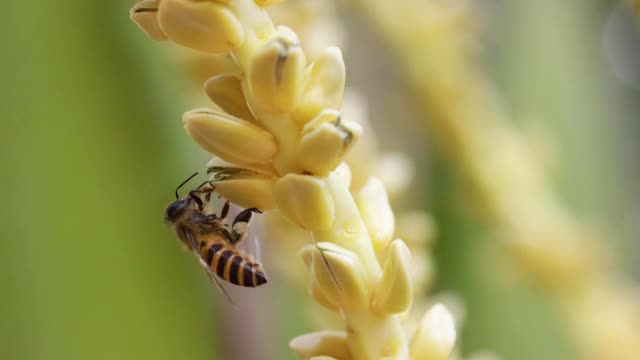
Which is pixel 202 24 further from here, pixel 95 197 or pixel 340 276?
pixel 95 197

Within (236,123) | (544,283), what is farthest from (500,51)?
(236,123)

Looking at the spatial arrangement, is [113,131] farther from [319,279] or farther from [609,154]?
[609,154]

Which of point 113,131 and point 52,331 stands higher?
point 113,131

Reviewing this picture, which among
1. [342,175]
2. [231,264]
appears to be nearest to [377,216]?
[342,175]

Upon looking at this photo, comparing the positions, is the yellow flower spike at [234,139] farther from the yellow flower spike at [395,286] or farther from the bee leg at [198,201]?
the bee leg at [198,201]

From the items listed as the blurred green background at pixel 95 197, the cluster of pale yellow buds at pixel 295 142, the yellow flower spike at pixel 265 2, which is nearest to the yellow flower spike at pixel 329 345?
the cluster of pale yellow buds at pixel 295 142

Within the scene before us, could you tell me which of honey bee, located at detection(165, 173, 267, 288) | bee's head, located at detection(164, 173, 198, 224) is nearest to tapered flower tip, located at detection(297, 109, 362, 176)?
honey bee, located at detection(165, 173, 267, 288)

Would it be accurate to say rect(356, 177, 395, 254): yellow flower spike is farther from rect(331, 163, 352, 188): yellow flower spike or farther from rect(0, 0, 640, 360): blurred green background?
rect(0, 0, 640, 360): blurred green background
